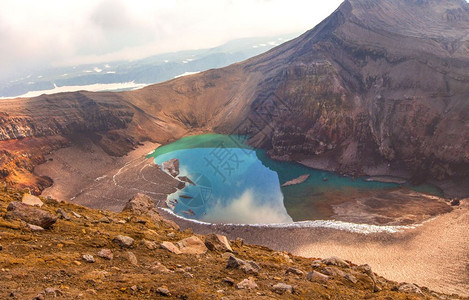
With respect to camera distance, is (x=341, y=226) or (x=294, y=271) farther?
(x=341, y=226)

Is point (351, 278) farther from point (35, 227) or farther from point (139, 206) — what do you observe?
point (139, 206)

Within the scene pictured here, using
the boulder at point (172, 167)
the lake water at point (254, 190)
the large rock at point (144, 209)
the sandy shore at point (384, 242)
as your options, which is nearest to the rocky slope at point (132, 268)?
the large rock at point (144, 209)

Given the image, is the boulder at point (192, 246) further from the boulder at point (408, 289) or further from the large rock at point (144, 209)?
the boulder at point (408, 289)

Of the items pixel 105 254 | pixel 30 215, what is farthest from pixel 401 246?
pixel 30 215

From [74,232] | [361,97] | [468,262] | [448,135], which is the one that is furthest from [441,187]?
[74,232]

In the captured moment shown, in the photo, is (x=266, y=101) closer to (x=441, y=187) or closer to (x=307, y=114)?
(x=307, y=114)

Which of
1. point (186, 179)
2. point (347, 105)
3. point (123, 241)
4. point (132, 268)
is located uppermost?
point (123, 241)
